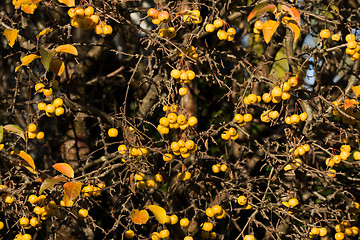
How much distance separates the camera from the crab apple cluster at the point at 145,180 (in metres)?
2.25

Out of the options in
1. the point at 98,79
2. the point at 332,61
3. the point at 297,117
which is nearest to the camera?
the point at 297,117

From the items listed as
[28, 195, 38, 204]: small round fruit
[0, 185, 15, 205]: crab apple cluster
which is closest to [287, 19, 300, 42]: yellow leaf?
[28, 195, 38, 204]: small round fruit

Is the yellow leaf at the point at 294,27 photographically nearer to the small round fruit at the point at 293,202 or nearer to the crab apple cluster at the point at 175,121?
the crab apple cluster at the point at 175,121

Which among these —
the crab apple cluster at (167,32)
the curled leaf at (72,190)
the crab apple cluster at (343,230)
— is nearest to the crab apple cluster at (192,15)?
the crab apple cluster at (167,32)

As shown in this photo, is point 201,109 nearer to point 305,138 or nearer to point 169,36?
point 305,138

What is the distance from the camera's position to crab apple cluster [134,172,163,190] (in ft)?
7.39

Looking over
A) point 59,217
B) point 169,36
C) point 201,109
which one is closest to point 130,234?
point 59,217

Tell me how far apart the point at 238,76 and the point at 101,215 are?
6.19 ft

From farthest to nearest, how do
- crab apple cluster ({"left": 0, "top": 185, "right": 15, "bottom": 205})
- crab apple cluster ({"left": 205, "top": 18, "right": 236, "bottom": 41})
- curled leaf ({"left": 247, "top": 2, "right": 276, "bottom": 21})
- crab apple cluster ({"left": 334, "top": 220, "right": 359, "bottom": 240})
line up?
crab apple cluster ({"left": 334, "top": 220, "right": 359, "bottom": 240}), crab apple cluster ({"left": 205, "top": 18, "right": 236, "bottom": 41}), crab apple cluster ({"left": 0, "top": 185, "right": 15, "bottom": 205}), curled leaf ({"left": 247, "top": 2, "right": 276, "bottom": 21})

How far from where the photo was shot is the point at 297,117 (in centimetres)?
246

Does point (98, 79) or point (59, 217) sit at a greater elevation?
point (98, 79)

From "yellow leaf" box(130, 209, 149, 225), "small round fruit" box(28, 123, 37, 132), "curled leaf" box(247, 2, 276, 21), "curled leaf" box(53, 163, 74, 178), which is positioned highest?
"curled leaf" box(247, 2, 276, 21)

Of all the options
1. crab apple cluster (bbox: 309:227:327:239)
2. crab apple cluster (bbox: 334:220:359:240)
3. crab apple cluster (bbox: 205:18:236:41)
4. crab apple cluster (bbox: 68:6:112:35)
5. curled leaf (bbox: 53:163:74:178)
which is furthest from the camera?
crab apple cluster (bbox: 334:220:359:240)

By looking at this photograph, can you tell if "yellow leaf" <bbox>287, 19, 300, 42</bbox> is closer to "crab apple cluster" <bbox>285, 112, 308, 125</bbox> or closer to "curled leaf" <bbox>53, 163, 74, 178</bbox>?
"crab apple cluster" <bbox>285, 112, 308, 125</bbox>
